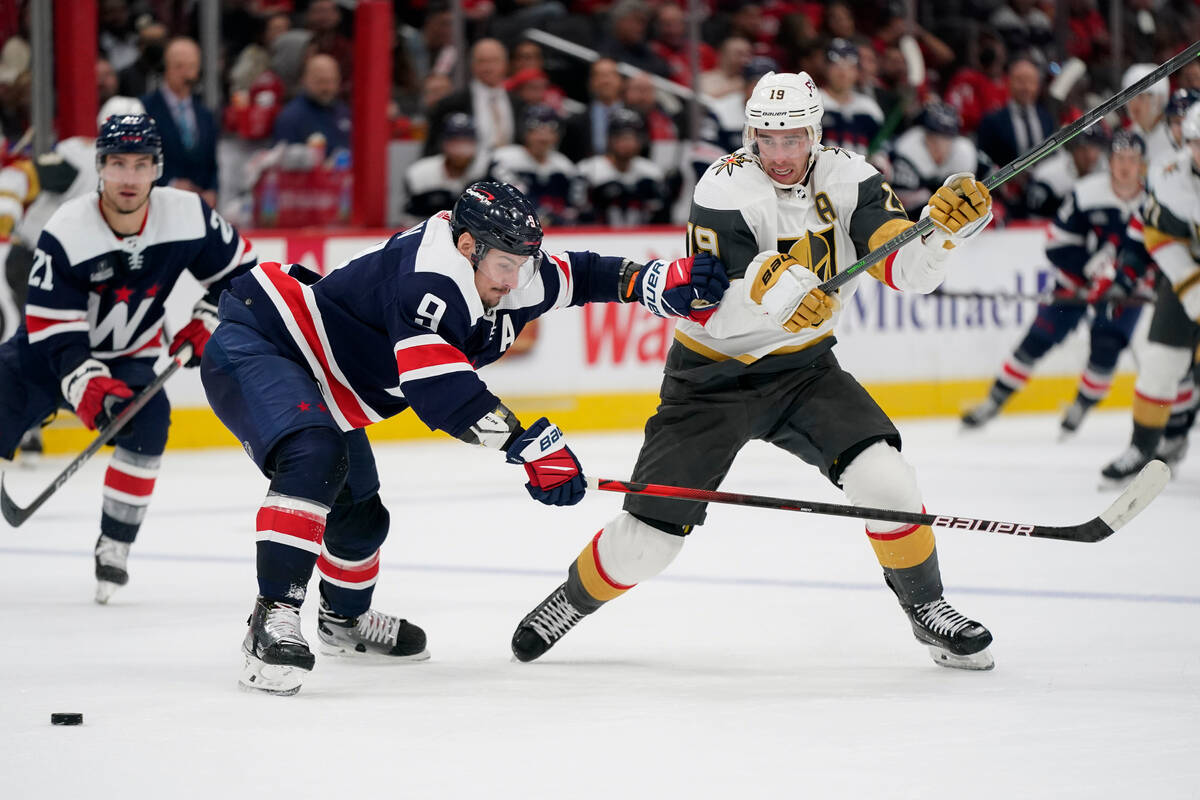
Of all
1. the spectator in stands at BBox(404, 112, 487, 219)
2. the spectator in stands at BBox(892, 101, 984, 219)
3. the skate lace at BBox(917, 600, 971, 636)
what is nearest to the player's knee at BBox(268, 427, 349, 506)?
the skate lace at BBox(917, 600, 971, 636)

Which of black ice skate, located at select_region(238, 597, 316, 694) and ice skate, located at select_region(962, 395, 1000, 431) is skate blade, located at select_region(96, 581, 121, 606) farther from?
ice skate, located at select_region(962, 395, 1000, 431)

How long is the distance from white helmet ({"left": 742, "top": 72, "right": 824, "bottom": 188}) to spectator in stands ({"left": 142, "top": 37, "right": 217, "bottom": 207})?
4.07 metres

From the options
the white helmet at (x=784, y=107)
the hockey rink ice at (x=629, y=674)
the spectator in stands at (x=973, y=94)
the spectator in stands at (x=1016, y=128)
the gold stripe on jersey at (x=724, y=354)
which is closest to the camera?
the hockey rink ice at (x=629, y=674)

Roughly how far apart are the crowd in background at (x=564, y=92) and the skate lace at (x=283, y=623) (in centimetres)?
420

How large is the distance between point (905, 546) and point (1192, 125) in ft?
8.54

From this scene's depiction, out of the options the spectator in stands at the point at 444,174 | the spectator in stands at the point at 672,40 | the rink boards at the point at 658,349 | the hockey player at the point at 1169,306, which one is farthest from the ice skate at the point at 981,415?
the spectator in stands at the point at 444,174

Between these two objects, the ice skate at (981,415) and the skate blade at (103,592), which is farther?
the ice skate at (981,415)

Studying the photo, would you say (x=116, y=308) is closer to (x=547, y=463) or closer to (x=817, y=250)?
(x=547, y=463)

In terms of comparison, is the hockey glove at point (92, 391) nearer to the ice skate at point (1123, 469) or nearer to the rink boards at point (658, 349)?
the rink boards at point (658, 349)

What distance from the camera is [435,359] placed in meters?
3.18

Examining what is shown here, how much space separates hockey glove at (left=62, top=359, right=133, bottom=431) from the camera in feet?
14.0

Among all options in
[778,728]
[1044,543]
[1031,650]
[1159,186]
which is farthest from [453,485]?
[778,728]

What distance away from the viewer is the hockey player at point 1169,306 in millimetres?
5699

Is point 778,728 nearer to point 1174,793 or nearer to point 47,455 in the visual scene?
point 1174,793
